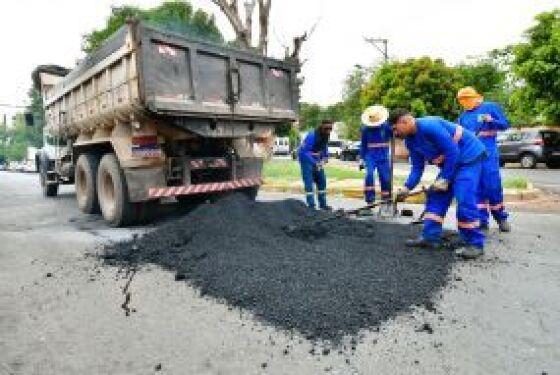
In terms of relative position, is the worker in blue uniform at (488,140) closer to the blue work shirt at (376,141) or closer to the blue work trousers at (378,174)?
the blue work shirt at (376,141)

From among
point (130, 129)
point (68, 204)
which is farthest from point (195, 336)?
point (68, 204)

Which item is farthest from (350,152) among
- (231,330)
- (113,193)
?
(231,330)

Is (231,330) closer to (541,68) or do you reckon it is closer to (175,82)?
(175,82)

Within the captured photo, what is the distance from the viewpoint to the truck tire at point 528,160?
2028 centimetres

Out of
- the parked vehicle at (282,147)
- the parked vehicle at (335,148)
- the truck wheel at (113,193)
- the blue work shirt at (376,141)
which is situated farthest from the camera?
the parked vehicle at (282,147)

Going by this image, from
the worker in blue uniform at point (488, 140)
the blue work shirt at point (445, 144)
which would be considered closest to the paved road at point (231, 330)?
the blue work shirt at point (445, 144)

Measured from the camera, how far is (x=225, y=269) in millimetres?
4789

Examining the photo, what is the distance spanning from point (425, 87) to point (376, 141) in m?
21.4

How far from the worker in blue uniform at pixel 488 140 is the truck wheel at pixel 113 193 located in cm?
454

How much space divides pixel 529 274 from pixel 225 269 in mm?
2648

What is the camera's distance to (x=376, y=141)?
8070 millimetres

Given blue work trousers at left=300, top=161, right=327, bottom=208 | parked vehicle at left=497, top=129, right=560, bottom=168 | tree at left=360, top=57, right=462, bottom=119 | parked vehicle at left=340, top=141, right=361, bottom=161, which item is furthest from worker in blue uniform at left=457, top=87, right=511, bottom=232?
parked vehicle at left=340, top=141, right=361, bottom=161

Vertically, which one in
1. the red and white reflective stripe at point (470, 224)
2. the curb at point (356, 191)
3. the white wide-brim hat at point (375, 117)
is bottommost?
the curb at point (356, 191)

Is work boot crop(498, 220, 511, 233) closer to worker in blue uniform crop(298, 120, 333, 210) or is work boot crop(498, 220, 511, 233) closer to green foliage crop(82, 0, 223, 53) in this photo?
worker in blue uniform crop(298, 120, 333, 210)
